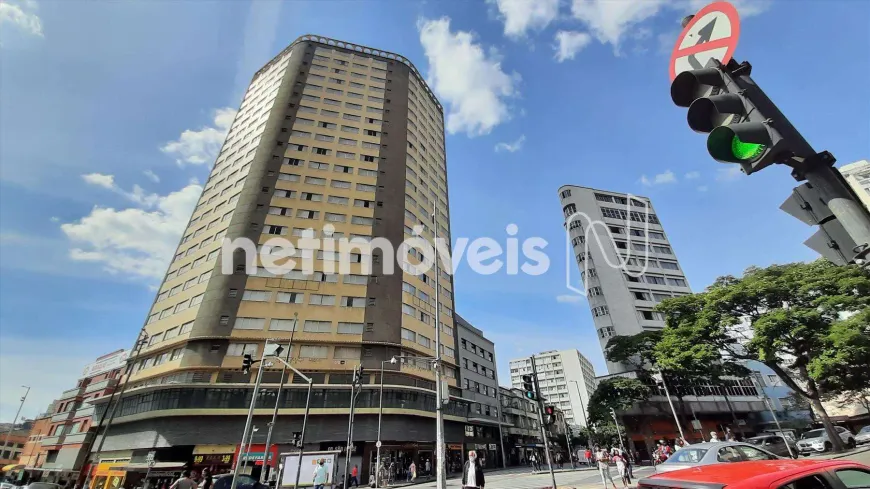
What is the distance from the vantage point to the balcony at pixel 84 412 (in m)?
44.2

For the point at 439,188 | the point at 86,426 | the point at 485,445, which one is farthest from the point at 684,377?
the point at 86,426

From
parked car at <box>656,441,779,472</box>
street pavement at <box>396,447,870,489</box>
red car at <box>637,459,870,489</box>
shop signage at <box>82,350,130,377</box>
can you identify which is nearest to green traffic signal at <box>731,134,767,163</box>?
red car at <box>637,459,870,489</box>

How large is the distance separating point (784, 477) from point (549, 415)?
32.9 feet

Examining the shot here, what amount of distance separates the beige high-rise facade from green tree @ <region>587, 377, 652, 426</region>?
14.8 metres

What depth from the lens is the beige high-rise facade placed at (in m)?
30.5

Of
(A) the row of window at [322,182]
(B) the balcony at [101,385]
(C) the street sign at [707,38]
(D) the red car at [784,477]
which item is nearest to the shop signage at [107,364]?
(B) the balcony at [101,385]

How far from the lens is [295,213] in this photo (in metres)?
40.6

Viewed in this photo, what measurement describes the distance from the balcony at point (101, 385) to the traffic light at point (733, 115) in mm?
57690

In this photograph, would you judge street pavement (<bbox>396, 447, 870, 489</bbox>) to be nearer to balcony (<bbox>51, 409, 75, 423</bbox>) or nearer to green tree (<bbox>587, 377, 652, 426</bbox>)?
green tree (<bbox>587, 377, 652, 426</bbox>)

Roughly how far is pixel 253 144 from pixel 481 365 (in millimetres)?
42614

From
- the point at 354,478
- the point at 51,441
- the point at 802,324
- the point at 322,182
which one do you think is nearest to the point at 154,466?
the point at 354,478

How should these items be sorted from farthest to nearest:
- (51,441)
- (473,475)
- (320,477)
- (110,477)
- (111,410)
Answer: (51,441) → (111,410) → (110,477) → (320,477) → (473,475)

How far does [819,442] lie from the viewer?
23938 mm

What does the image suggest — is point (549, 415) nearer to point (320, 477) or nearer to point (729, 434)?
point (320, 477)
